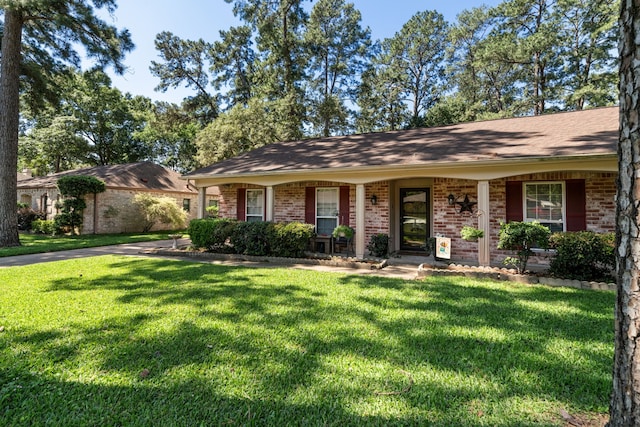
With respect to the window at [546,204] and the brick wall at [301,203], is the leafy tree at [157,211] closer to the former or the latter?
the brick wall at [301,203]

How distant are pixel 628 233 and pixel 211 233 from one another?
9429 mm

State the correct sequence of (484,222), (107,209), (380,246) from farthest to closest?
(107,209) → (380,246) → (484,222)

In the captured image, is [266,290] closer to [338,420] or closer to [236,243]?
[338,420]

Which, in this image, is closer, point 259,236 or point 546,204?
point 546,204

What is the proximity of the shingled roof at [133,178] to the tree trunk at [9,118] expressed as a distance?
17.8 feet

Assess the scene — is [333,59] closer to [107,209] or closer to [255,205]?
[255,205]

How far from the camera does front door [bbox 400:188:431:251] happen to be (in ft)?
32.0

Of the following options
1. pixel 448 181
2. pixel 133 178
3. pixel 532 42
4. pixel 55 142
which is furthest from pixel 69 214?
pixel 532 42

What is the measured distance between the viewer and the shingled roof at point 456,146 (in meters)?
7.39

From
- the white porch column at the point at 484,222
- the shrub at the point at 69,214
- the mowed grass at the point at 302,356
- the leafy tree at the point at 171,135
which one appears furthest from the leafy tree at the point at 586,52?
the shrub at the point at 69,214

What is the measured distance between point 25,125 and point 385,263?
37915 millimetres

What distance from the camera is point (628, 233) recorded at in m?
1.73

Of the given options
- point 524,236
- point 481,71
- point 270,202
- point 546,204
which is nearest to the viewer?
point 524,236

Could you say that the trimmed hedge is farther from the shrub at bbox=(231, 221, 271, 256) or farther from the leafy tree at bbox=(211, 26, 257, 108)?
the leafy tree at bbox=(211, 26, 257, 108)
